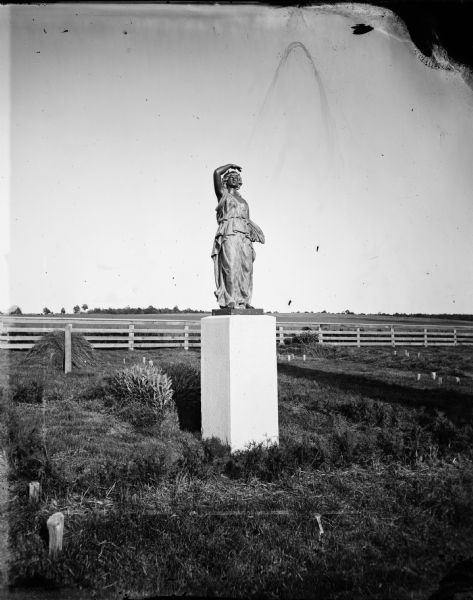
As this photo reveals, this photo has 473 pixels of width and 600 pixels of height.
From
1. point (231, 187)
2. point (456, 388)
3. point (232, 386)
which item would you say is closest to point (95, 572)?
point (232, 386)

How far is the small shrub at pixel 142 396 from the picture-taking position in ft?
26.0

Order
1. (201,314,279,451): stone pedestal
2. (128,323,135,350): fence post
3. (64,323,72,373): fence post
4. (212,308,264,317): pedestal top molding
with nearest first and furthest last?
(201,314,279,451): stone pedestal → (212,308,264,317): pedestal top molding → (64,323,72,373): fence post → (128,323,135,350): fence post

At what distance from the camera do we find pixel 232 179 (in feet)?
23.0

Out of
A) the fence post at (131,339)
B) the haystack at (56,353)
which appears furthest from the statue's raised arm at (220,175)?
the fence post at (131,339)

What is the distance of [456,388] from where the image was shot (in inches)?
439

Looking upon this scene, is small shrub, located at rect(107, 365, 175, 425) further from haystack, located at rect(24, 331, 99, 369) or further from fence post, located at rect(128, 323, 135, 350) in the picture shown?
fence post, located at rect(128, 323, 135, 350)

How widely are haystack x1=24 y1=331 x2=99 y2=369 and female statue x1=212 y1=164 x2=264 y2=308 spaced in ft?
28.6

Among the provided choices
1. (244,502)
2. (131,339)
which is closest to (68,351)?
(131,339)

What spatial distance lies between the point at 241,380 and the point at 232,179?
9.41ft

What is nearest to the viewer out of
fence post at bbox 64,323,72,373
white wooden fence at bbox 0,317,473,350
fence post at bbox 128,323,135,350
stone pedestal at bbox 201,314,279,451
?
stone pedestal at bbox 201,314,279,451

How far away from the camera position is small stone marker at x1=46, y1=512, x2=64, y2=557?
3.50 metres

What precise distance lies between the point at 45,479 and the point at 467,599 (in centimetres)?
413

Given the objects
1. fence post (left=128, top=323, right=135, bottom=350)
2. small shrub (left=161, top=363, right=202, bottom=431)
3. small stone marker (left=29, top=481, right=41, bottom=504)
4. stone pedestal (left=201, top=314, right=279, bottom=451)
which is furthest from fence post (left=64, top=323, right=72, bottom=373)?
small stone marker (left=29, top=481, right=41, bottom=504)

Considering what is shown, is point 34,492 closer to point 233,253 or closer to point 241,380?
point 241,380
